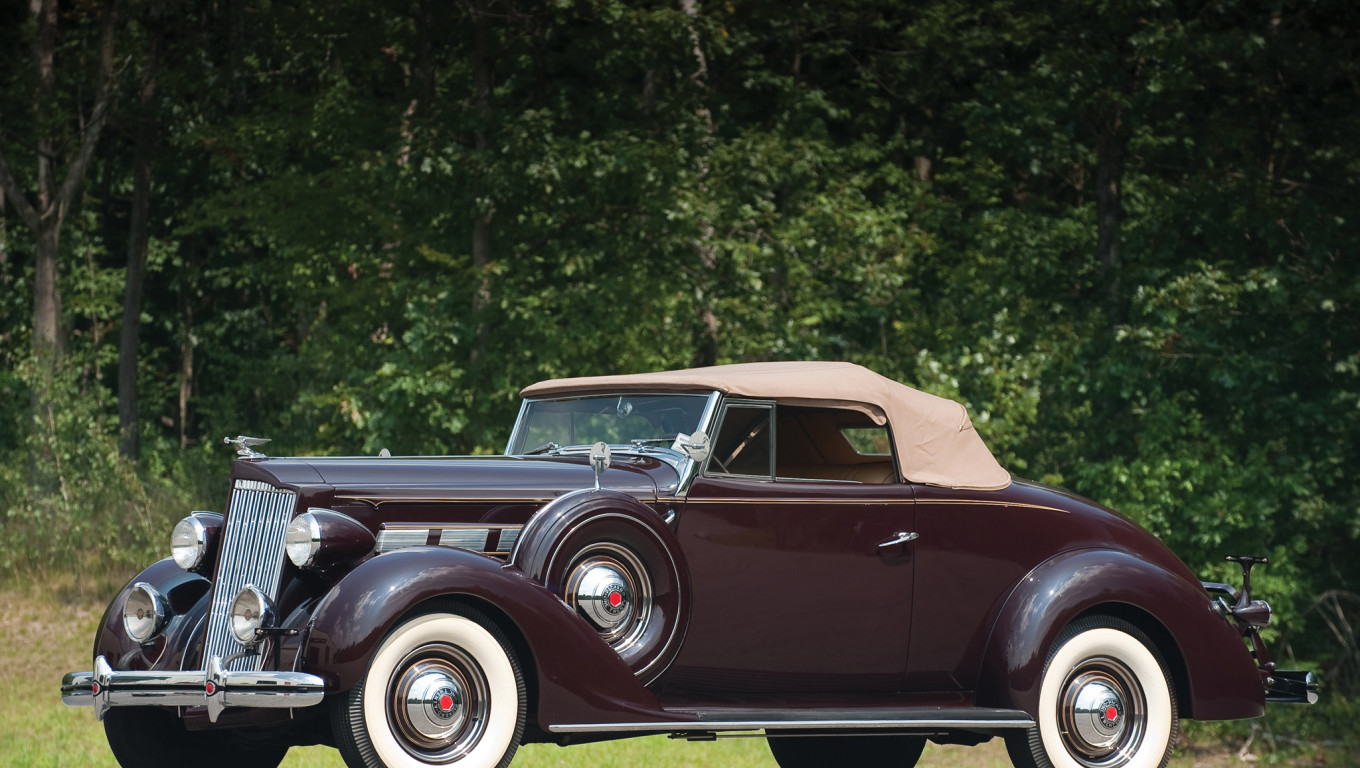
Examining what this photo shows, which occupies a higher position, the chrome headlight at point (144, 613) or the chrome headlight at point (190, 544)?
the chrome headlight at point (190, 544)

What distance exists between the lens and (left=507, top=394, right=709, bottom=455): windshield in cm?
698

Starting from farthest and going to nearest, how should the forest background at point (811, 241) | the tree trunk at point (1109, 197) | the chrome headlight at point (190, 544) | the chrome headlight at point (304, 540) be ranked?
1. the tree trunk at point (1109, 197)
2. the forest background at point (811, 241)
3. the chrome headlight at point (190, 544)
4. the chrome headlight at point (304, 540)

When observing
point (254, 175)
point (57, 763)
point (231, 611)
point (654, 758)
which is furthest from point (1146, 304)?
point (254, 175)

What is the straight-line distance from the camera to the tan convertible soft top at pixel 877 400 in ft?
23.0

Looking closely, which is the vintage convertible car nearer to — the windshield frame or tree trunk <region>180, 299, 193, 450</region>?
the windshield frame

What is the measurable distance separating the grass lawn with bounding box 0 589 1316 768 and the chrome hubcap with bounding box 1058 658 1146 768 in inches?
165

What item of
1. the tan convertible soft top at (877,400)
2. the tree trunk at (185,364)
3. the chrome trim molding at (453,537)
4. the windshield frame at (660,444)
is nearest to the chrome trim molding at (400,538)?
the chrome trim molding at (453,537)

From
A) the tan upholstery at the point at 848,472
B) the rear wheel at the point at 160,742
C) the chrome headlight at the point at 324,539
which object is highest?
the tan upholstery at the point at 848,472

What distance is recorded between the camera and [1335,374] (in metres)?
16.8

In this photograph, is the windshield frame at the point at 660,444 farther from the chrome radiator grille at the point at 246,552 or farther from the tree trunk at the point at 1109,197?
the tree trunk at the point at 1109,197

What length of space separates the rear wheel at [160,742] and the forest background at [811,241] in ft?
33.9

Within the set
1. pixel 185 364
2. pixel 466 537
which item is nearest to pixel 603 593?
pixel 466 537

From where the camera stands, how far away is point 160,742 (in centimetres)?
670

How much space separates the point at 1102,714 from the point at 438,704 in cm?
346
